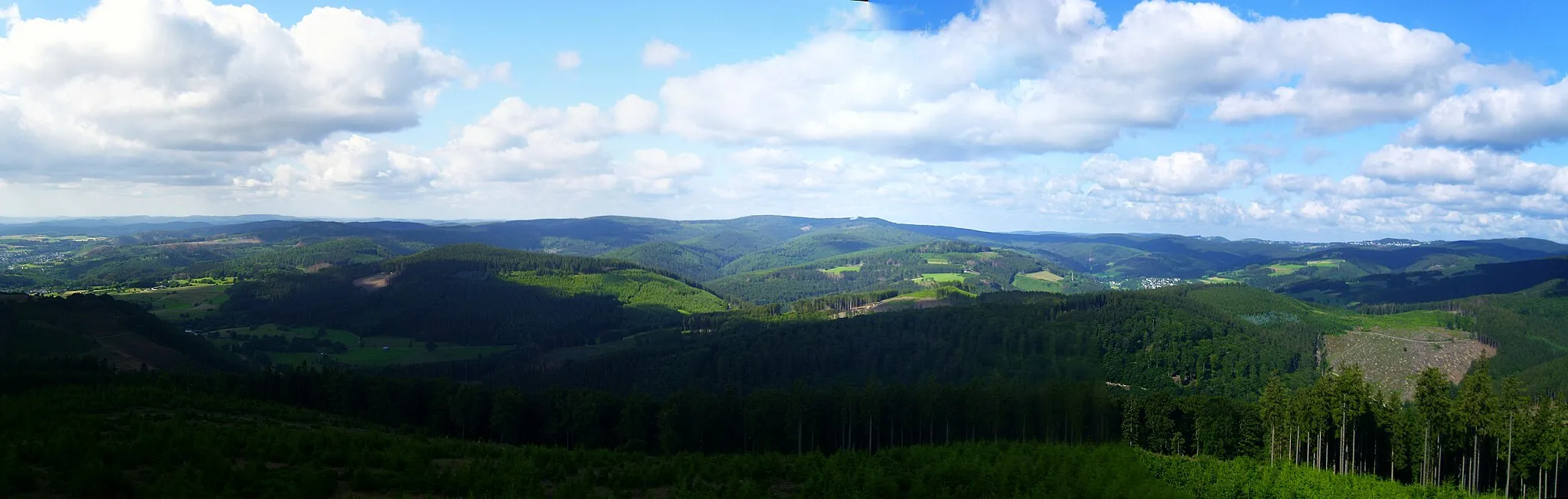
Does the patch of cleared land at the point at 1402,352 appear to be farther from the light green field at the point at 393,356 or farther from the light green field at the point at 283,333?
the light green field at the point at 283,333

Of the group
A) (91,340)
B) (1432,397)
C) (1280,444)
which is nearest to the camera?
(1432,397)

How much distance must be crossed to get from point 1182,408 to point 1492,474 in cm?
2312

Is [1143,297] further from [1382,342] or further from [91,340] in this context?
[91,340]

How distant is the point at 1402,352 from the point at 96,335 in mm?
262437

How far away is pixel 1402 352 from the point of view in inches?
6604

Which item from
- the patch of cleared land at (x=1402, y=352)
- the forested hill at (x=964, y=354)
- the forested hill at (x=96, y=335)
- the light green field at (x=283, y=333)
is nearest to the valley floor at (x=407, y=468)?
the forested hill at (x=96, y=335)

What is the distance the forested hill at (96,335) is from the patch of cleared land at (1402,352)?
221 metres

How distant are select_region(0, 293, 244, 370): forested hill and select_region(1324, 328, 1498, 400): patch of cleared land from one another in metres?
221

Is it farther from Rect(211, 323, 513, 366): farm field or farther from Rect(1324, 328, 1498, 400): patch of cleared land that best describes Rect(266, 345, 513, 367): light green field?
Rect(1324, 328, 1498, 400): patch of cleared land

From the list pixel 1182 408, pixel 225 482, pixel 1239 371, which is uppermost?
pixel 225 482

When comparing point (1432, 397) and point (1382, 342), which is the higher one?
point (1432, 397)

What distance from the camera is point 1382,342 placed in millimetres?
173250

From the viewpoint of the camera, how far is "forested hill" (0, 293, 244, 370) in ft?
319

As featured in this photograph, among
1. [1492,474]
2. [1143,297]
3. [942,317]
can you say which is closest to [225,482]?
[1492,474]
